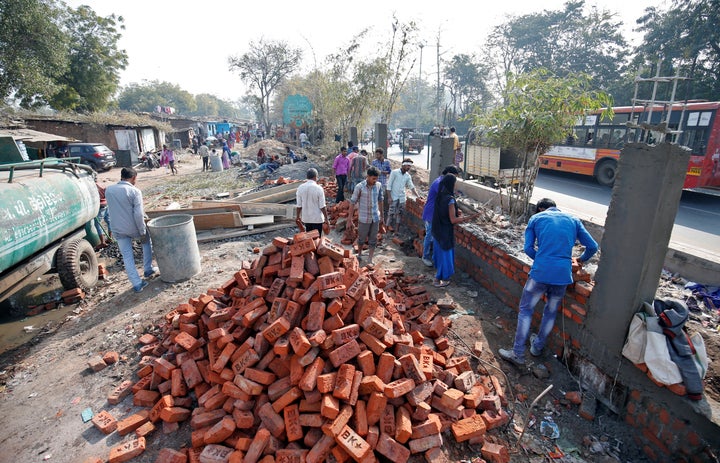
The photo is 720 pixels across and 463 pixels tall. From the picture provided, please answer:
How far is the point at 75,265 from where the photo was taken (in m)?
5.65

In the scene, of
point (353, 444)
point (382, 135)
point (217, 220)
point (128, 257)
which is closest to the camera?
point (353, 444)

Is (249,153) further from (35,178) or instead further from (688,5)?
(688,5)

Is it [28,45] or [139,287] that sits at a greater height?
[28,45]

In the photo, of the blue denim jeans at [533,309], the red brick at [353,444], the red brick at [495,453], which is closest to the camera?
the red brick at [353,444]

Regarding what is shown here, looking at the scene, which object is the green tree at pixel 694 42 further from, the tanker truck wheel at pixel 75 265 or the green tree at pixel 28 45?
the green tree at pixel 28 45

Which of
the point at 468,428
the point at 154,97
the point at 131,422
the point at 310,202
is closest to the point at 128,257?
the point at 310,202

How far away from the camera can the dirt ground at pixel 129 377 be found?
3031 mm

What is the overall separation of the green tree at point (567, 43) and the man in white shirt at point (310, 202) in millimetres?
29112

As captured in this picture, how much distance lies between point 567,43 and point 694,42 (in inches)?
608

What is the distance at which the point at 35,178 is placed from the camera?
18.3ft

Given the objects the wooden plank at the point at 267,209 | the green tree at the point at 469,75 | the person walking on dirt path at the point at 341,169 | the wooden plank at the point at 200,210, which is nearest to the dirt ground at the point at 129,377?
the wooden plank at the point at 200,210

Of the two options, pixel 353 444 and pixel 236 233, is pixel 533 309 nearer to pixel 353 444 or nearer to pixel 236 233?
pixel 353 444

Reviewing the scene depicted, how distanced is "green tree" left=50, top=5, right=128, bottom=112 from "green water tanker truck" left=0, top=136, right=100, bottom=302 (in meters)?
24.1

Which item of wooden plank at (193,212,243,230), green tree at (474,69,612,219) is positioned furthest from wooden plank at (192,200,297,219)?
green tree at (474,69,612,219)
